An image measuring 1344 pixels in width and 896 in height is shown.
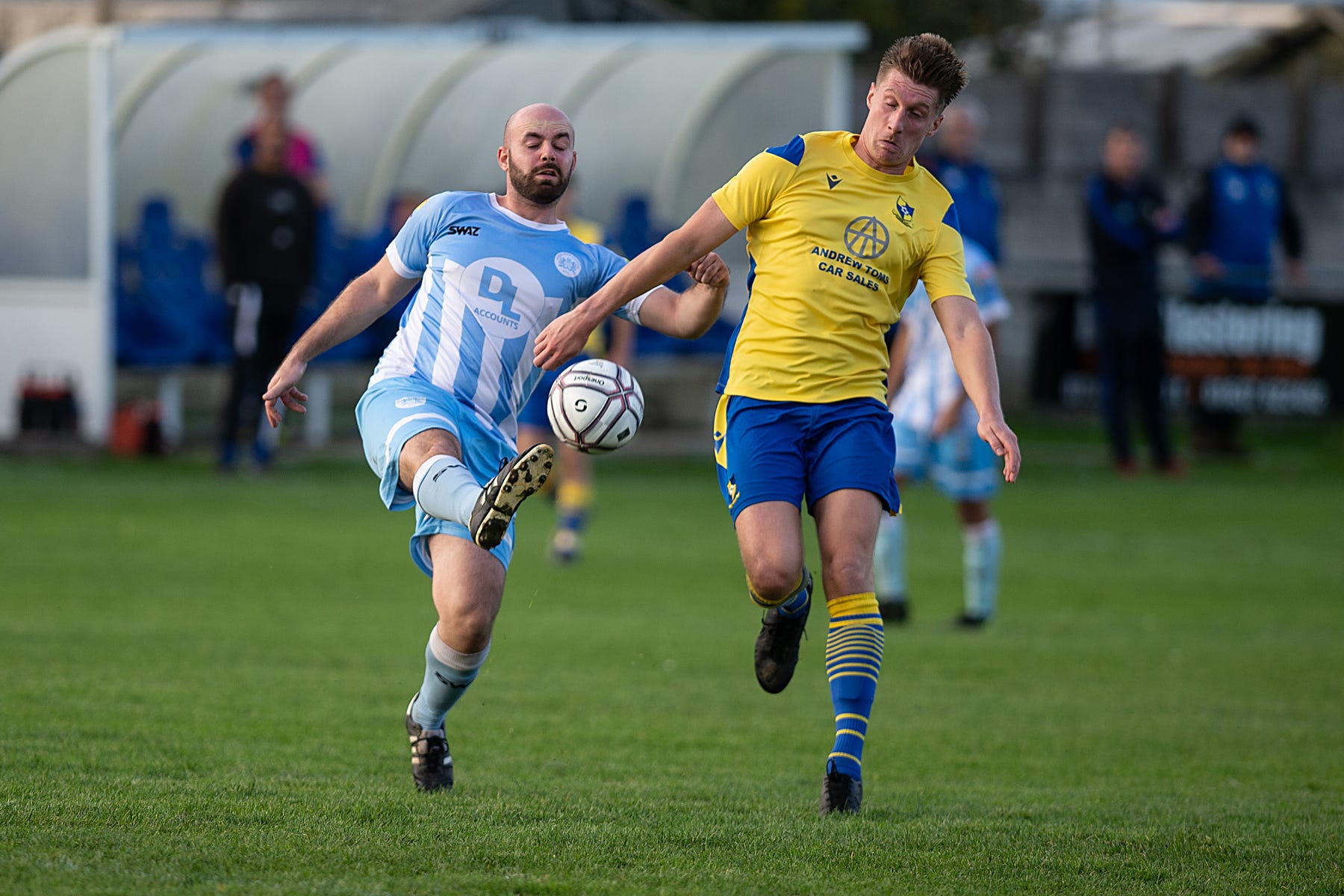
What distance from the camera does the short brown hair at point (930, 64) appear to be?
5465 millimetres

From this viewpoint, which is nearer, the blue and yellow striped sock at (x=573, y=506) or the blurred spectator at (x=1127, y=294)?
the blue and yellow striped sock at (x=573, y=506)

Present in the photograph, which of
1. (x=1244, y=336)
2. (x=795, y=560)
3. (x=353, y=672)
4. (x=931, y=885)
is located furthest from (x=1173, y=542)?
(x=931, y=885)

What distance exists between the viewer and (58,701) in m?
6.95

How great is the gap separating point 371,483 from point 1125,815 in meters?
11.2

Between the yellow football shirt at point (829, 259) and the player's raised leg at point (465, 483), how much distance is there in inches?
35.9

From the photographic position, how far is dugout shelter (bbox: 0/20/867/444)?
61.4ft

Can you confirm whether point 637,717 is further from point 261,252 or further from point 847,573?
point 261,252

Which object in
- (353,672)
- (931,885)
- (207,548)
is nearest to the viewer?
(931,885)

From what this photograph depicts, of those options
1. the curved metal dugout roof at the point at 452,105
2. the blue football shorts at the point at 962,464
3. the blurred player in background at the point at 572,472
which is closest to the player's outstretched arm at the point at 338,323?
the blue football shorts at the point at 962,464

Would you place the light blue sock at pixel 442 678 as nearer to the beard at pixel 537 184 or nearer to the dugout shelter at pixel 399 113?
the beard at pixel 537 184

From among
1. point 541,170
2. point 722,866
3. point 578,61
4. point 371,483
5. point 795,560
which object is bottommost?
point 371,483

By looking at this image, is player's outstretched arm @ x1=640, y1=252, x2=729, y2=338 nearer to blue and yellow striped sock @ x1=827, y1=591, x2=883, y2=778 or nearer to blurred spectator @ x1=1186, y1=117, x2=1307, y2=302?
blue and yellow striped sock @ x1=827, y1=591, x2=883, y2=778

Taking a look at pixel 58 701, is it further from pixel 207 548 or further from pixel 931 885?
pixel 207 548

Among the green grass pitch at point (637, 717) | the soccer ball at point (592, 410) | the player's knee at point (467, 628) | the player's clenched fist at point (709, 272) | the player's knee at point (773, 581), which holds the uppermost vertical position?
the player's clenched fist at point (709, 272)
